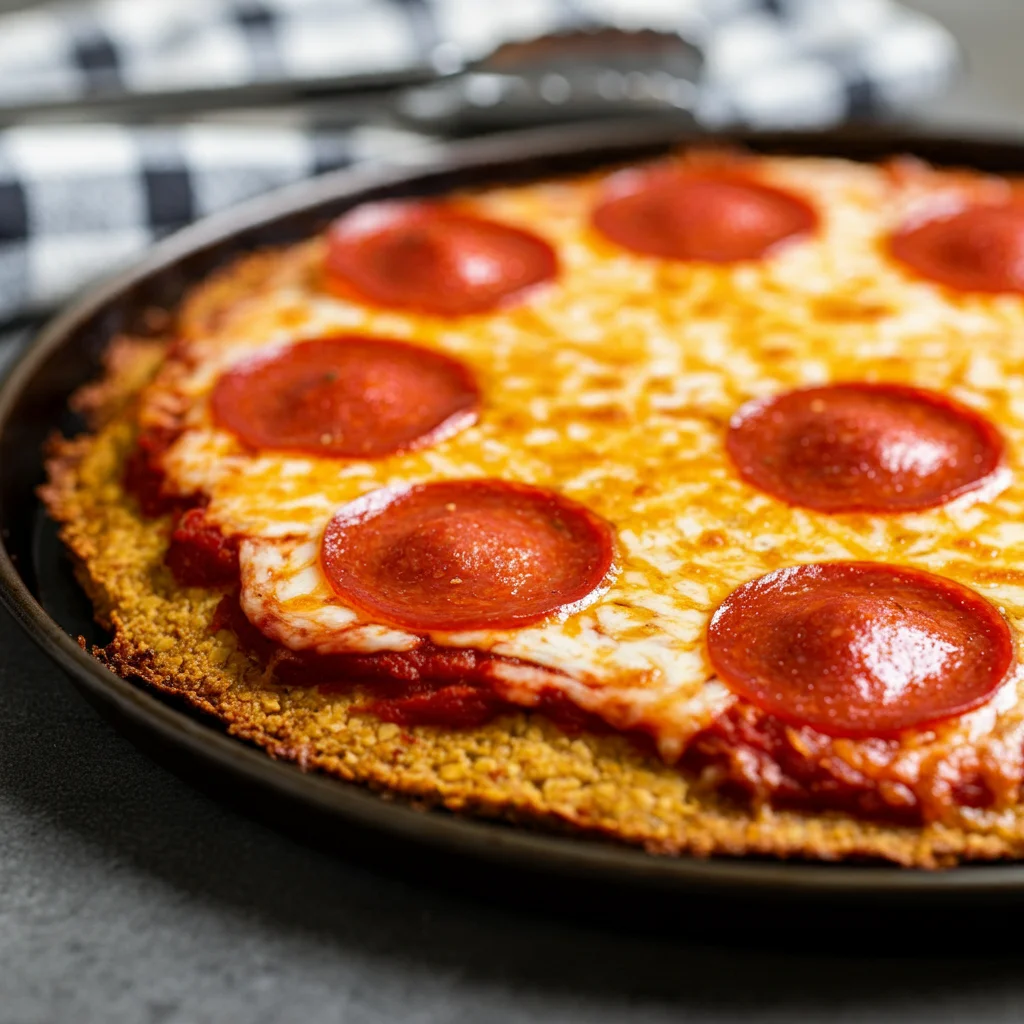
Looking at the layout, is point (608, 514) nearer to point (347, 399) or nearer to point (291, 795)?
point (347, 399)

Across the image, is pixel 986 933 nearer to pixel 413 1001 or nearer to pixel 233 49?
pixel 413 1001

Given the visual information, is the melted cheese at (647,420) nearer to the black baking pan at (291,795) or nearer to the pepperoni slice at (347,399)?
the pepperoni slice at (347,399)

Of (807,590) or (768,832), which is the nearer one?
(768,832)

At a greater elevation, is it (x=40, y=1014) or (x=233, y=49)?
(x=233, y=49)

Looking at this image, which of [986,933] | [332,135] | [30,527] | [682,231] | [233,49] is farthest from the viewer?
[233,49]

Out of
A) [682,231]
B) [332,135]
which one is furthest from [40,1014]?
[332,135]

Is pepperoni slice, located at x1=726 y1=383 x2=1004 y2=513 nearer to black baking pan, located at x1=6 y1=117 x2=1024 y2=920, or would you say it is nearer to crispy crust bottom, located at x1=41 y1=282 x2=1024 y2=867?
crispy crust bottom, located at x1=41 y1=282 x2=1024 y2=867

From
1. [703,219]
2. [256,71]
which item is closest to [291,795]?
[703,219]
